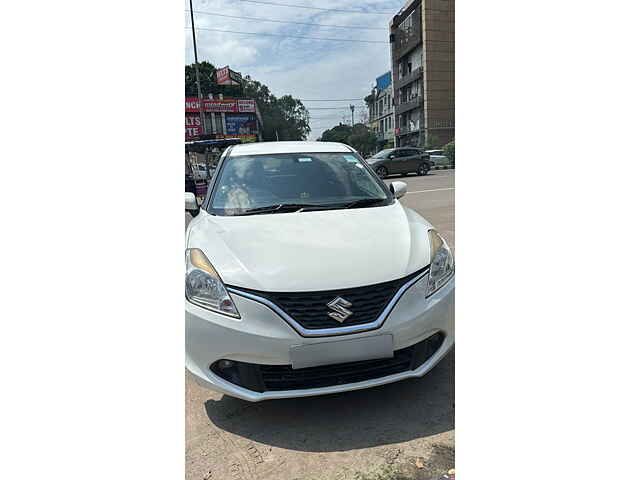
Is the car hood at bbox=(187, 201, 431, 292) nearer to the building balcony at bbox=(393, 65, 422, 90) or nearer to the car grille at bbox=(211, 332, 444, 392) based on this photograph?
the car grille at bbox=(211, 332, 444, 392)

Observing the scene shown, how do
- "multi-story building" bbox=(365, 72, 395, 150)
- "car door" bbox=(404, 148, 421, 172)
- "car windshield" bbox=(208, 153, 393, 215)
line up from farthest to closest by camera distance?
1. "multi-story building" bbox=(365, 72, 395, 150)
2. "car door" bbox=(404, 148, 421, 172)
3. "car windshield" bbox=(208, 153, 393, 215)

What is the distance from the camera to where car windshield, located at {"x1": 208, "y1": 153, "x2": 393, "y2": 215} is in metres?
2.78

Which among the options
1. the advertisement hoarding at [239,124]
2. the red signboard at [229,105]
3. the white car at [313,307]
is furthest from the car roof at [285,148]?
the red signboard at [229,105]

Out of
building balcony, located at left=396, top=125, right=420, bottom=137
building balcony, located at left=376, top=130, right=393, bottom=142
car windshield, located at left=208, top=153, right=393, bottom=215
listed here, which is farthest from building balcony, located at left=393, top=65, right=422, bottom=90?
car windshield, located at left=208, top=153, right=393, bottom=215

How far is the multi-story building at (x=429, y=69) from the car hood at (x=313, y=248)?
112 feet

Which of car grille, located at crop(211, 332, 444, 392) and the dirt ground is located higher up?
car grille, located at crop(211, 332, 444, 392)

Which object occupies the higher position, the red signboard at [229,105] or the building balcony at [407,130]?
the red signboard at [229,105]

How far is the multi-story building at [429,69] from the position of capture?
35281 mm

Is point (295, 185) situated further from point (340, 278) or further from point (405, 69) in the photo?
point (405, 69)

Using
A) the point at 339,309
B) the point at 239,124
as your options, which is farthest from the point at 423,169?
the point at 239,124

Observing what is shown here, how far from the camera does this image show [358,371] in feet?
6.40

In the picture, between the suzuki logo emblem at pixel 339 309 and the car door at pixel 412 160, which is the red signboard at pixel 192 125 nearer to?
the car door at pixel 412 160

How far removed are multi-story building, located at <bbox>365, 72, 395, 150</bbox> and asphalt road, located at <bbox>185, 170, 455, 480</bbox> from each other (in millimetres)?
45295

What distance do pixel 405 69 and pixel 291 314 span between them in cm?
4486
